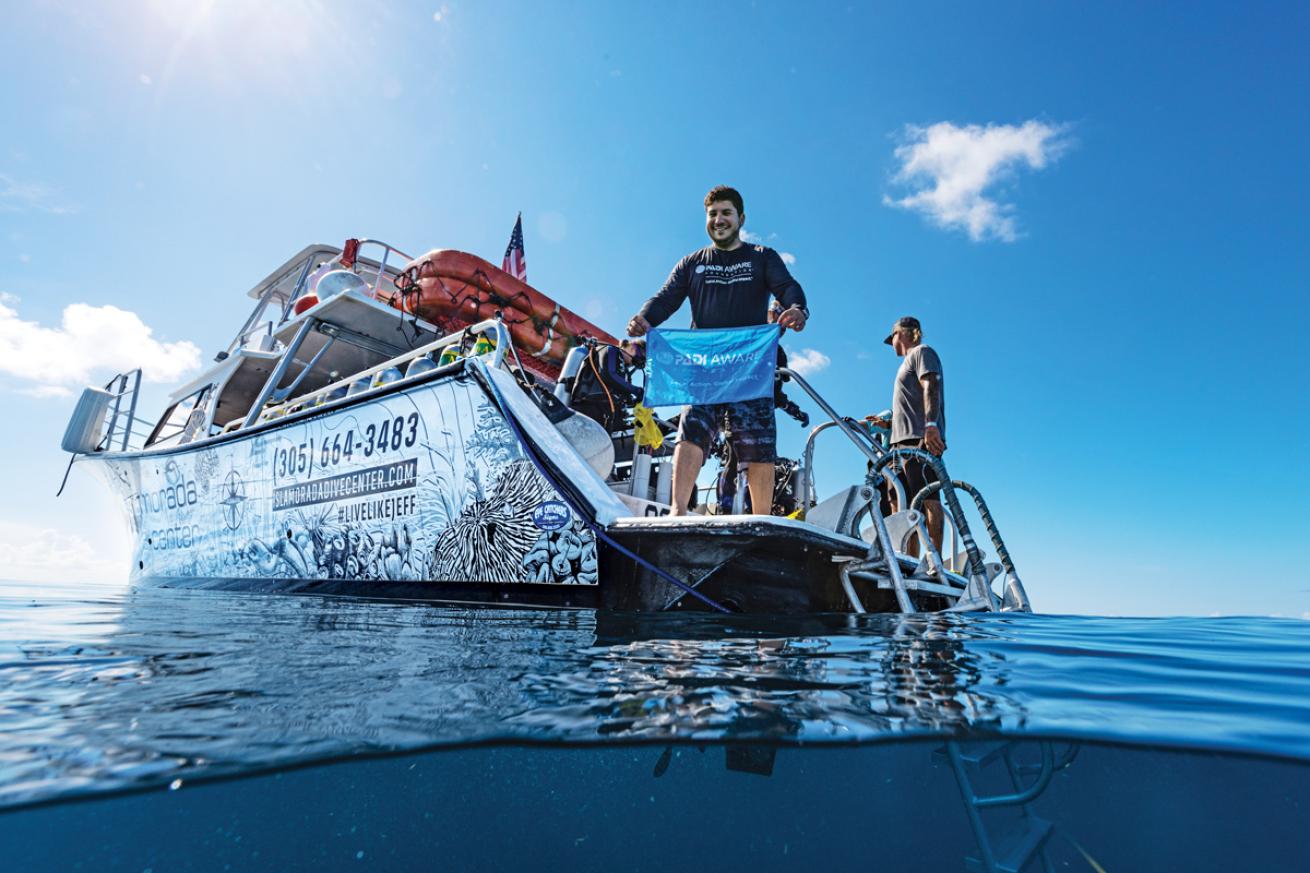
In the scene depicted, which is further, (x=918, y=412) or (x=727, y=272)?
(x=918, y=412)

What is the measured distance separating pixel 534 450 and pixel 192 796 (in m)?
2.22

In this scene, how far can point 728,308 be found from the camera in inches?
143

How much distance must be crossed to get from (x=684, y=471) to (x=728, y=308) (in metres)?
0.98

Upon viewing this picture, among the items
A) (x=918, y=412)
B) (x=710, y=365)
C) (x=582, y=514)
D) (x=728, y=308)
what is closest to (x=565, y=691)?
(x=582, y=514)

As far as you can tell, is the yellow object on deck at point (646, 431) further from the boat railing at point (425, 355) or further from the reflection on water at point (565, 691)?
the reflection on water at point (565, 691)

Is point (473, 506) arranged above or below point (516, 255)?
below

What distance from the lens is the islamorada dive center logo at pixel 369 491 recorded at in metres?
3.92

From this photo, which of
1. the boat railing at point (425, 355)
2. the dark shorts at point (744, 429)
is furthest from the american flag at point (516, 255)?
the dark shorts at point (744, 429)

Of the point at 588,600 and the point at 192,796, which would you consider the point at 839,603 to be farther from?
the point at 192,796

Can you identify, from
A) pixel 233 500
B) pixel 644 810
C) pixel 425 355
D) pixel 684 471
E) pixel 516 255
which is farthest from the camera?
pixel 516 255

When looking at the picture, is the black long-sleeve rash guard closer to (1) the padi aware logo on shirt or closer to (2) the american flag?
(1) the padi aware logo on shirt

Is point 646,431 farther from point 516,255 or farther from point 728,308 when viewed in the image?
point 516,255

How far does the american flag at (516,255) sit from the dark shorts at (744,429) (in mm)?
7003

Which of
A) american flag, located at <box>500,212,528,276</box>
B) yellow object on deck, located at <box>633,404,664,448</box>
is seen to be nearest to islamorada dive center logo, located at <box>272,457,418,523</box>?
yellow object on deck, located at <box>633,404,664,448</box>
